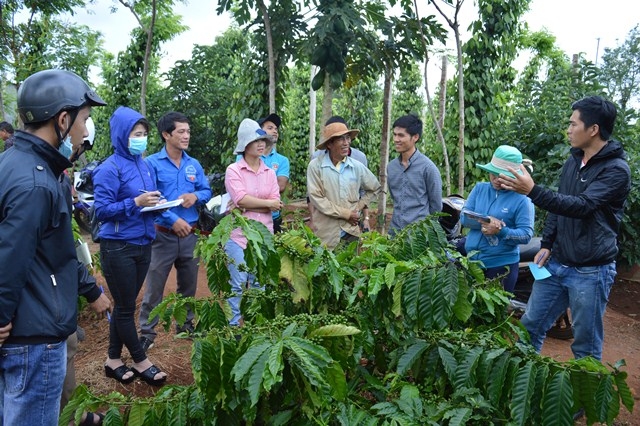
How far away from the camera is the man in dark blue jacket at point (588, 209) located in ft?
10.1

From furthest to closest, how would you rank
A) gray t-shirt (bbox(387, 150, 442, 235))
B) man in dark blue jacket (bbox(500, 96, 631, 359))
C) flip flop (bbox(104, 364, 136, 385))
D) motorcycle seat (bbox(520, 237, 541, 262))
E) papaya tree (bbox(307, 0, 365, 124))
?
papaya tree (bbox(307, 0, 365, 124)) < motorcycle seat (bbox(520, 237, 541, 262)) < gray t-shirt (bbox(387, 150, 442, 235)) < flip flop (bbox(104, 364, 136, 385)) < man in dark blue jacket (bbox(500, 96, 631, 359))

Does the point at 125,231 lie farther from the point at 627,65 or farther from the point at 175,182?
the point at 627,65

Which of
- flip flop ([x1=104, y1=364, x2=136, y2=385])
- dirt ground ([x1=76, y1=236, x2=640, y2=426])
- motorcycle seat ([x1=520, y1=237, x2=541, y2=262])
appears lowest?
dirt ground ([x1=76, y1=236, x2=640, y2=426])

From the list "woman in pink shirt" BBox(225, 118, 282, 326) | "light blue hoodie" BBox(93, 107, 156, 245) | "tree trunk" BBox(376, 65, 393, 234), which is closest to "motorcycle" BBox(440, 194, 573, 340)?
"woman in pink shirt" BBox(225, 118, 282, 326)

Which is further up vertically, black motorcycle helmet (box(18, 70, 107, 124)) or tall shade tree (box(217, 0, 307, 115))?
tall shade tree (box(217, 0, 307, 115))

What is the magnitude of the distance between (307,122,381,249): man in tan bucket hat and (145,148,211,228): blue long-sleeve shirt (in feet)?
3.33

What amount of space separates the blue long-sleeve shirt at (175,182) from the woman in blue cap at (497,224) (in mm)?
2123

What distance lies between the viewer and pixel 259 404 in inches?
75.1

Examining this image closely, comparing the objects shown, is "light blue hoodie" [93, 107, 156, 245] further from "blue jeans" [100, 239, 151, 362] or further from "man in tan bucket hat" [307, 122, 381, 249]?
"man in tan bucket hat" [307, 122, 381, 249]

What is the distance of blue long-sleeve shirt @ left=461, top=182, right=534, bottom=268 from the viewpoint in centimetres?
392

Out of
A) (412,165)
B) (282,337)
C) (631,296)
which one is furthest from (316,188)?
(631,296)

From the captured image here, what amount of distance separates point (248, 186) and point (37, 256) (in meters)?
2.42

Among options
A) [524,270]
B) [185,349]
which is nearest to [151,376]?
[185,349]

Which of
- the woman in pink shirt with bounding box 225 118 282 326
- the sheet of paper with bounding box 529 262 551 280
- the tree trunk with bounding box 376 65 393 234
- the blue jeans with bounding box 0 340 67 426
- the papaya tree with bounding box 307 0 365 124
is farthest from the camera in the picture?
the tree trunk with bounding box 376 65 393 234
